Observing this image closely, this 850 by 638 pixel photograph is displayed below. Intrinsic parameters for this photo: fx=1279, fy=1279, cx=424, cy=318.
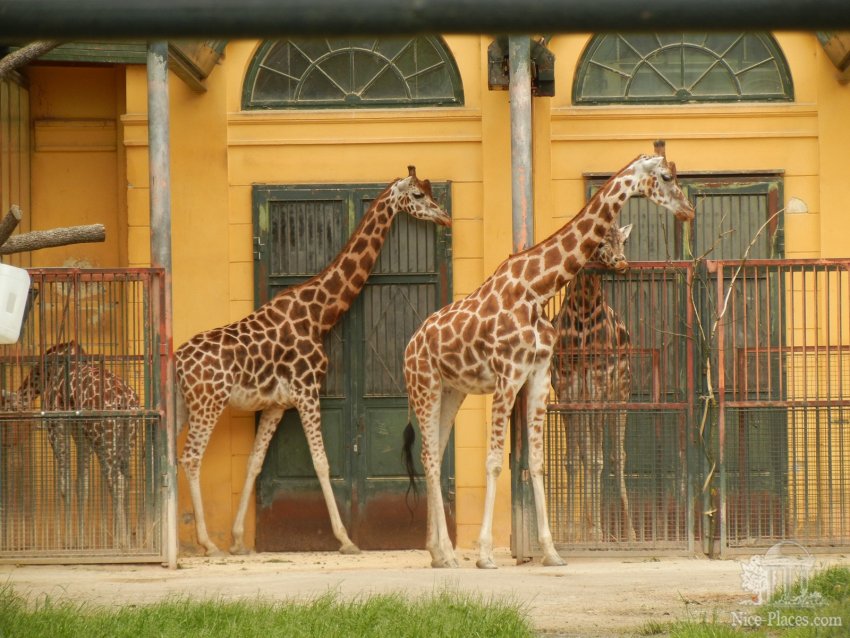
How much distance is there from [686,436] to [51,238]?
470cm

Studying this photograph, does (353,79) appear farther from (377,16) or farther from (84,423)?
(377,16)

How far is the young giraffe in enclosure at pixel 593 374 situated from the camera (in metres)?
8.90

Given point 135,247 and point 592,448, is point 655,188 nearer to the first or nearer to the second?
point 592,448

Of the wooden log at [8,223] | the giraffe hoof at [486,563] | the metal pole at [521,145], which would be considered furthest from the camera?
the metal pole at [521,145]

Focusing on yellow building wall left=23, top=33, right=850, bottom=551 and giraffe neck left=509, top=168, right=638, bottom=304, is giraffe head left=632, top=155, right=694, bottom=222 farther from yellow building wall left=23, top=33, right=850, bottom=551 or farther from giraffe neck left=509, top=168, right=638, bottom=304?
yellow building wall left=23, top=33, right=850, bottom=551

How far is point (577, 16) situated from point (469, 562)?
8707 millimetres

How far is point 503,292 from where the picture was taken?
28.9 ft

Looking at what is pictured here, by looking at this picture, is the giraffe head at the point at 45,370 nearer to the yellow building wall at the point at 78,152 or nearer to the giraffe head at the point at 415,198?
the yellow building wall at the point at 78,152

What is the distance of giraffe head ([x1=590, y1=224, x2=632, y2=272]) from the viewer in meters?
8.90

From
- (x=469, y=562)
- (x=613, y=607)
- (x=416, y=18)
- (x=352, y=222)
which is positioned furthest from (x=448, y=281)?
(x=416, y=18)

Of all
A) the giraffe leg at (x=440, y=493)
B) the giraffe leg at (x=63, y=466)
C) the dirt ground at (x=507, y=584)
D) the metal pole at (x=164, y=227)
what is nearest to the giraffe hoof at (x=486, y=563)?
the dirt ground at (x=507, y=584)

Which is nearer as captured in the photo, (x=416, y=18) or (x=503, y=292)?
(x=416, y=18)

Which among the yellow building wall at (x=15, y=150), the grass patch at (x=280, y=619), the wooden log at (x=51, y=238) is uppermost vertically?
the yellow building wall at (x=15, y=150)

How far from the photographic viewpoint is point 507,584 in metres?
7.48
